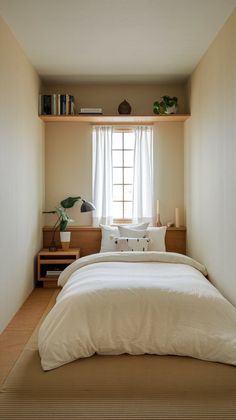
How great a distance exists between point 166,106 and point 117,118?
63 centimetres

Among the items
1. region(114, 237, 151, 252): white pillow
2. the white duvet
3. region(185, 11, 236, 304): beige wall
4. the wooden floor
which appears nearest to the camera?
the white duvet

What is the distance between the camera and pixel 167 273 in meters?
3.36

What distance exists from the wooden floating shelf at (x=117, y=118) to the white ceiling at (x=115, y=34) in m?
0.48

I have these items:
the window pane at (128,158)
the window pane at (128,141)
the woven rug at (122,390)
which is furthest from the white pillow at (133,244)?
the woven rug at (122,390)

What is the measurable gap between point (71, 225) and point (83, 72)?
193cm

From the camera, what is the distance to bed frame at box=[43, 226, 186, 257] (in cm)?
507

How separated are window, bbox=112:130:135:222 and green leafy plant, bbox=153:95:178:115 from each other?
503 mm

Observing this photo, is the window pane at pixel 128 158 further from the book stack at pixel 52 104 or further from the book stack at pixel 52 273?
the book stack at pixel 52 273

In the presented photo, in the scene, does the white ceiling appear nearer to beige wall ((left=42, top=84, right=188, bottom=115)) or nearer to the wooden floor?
beige wall ((left=42, top=84, right=188, bottom=115))

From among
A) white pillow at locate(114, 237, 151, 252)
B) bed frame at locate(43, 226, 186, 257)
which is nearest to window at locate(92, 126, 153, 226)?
bed frame at locate(43, 226, 186, 257)

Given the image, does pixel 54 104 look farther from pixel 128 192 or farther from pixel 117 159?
pixel 128 192

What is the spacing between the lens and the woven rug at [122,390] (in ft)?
6.75

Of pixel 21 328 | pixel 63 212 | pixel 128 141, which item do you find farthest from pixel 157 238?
pixel 21 328

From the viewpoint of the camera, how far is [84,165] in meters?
5.21
